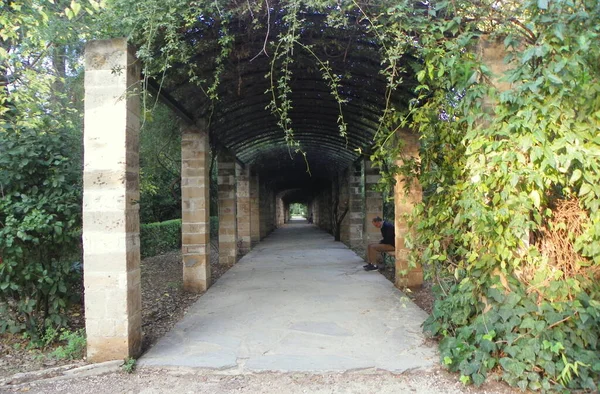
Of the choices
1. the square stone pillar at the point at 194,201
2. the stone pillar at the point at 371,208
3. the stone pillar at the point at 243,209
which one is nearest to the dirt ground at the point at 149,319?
the square stone pillar at the point at 194,201

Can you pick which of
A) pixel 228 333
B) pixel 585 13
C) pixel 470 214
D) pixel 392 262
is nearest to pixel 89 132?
pixel 228 333

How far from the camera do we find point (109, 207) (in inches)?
151

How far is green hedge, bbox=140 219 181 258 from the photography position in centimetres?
1218

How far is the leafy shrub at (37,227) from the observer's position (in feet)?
14.0

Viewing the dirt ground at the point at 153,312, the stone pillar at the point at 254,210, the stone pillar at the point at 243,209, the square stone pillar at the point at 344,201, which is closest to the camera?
the dirt ground at the point at 153,312

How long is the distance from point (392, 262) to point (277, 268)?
2452 mm

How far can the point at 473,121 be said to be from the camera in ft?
11.8

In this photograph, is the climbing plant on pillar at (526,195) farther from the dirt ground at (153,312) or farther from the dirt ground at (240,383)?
the dirt ground at (153,312)

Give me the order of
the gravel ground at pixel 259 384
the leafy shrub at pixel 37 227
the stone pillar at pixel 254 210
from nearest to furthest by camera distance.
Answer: the gravel ground at pixel 259 384 < the leafy shrub at pixel 37 227 < the stone pillar at pixel 254 210

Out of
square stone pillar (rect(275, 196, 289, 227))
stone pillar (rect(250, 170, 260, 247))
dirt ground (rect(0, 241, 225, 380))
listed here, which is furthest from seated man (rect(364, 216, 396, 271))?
square stone pillar (rect(275, 196, 289, 227))

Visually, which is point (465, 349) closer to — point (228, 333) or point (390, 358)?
point (390, 358)

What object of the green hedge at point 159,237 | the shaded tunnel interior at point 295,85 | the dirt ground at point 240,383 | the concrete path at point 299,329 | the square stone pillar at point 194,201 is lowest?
the dirt ground at point 240,383

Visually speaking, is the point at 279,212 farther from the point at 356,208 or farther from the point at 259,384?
the point at 259,384

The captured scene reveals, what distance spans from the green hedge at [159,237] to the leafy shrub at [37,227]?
7512mm
